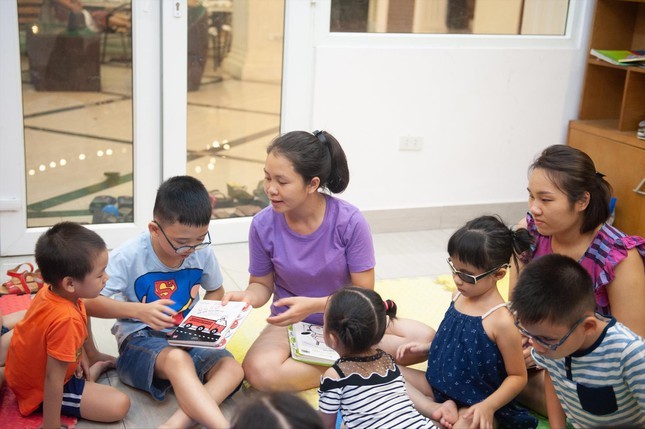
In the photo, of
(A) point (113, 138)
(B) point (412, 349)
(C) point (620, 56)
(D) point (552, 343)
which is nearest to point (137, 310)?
(B) point (412, 349)

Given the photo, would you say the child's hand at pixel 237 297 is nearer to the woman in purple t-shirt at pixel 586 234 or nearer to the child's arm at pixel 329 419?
the child's arm at pixel 329 419

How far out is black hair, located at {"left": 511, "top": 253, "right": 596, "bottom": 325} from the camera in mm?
1776

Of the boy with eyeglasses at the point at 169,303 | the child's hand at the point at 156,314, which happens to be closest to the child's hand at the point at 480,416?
the boy with eyeglasses at the point at 169,303

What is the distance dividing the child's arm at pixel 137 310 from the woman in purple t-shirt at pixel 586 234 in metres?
1.10

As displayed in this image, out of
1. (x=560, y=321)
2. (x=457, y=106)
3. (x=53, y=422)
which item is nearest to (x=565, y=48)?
(x=457, y=106)

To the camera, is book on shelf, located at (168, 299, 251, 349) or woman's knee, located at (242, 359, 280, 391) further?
woman's knee, located at (242, 359, 280, 391)

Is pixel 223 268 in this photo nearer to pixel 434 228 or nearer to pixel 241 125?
pixel 241 125

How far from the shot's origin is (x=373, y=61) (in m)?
3.85

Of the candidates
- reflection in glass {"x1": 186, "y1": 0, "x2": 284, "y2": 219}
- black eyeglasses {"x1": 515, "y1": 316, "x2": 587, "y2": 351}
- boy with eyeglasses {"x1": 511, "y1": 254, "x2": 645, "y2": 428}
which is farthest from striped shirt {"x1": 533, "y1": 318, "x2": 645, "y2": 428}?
reflection in glass {"x1": 186, "y1": 0, "x2": 284, "y2": 219}

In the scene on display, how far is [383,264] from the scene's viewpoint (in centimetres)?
368

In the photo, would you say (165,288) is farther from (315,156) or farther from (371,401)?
(371,401)

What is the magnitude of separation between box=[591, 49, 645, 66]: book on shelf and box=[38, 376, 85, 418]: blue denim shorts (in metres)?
3.07

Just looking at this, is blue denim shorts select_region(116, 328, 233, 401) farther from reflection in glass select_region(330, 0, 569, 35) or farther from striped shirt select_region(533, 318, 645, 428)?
reflection in glass select_region(330, 0, 569, 35)

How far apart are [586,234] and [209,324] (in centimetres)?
118
